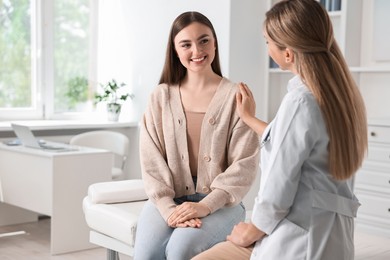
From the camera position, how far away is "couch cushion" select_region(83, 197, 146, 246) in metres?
2.71

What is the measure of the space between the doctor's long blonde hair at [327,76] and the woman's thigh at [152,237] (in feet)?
2.74

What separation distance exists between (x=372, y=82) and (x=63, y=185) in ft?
7.89

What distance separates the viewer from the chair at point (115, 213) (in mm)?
2732

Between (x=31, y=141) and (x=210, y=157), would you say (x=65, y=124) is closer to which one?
(x=31, y=141)

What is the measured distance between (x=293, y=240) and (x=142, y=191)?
146 centimetres

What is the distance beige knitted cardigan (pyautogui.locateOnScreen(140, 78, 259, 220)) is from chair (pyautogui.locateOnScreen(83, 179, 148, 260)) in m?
0.36

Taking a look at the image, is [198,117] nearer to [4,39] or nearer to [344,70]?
[344,70]

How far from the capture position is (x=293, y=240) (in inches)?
65.2

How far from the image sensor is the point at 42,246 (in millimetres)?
4168

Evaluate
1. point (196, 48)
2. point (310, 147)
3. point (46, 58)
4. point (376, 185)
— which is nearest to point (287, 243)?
point (310, 147)

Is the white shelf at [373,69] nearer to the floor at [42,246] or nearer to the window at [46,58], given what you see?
the floor at [42,246]

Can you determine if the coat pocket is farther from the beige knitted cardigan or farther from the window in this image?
the window

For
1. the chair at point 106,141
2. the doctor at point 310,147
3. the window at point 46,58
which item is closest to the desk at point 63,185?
the chair at point 106,141

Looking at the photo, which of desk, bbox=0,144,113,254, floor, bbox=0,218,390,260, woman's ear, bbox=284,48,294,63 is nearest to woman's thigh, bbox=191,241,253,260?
woman's ear, bbox=284,48,294,63
